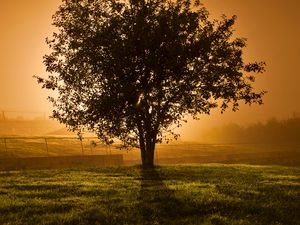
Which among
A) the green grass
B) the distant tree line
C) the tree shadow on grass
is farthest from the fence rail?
the distant tree line

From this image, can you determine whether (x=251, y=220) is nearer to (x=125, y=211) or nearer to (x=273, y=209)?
(x=273, y=209)

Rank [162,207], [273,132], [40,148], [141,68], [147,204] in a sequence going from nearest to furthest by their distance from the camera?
[162,207]
[147,204]
[141,68]
[40,148]
[273,132]

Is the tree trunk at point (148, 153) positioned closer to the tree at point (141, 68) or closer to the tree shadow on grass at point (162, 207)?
the tree at point (141, 68)

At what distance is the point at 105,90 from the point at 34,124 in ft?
505

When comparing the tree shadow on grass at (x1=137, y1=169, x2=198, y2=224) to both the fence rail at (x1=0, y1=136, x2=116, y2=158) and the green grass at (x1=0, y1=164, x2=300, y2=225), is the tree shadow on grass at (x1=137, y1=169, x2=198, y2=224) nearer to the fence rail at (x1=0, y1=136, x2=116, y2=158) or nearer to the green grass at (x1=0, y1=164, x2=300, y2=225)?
the green grass at (x1=0, y1=164, x2=300, y2=225)

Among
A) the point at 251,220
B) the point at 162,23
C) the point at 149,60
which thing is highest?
the point at 162,23

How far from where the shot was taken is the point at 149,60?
103 feet

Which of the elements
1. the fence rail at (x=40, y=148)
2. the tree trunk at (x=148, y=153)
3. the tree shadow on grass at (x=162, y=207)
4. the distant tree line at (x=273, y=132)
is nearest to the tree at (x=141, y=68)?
the tree trunk at (x=148, y=153)

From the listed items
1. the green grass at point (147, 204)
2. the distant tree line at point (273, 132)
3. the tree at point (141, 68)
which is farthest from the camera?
the distant tree line at point (273, 132)

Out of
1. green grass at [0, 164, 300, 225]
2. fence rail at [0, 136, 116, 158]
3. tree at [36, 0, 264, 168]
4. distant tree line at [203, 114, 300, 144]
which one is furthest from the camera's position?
distant tree line at [203, 114, 300, 144]

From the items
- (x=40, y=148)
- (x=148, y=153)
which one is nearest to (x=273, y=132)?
(x=40, y=148)

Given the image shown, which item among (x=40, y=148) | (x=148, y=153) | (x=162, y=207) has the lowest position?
(x=162, y=207)

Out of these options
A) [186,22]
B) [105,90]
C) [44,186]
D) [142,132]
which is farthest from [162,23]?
[44,186]

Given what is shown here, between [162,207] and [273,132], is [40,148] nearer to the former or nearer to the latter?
[162,207]
